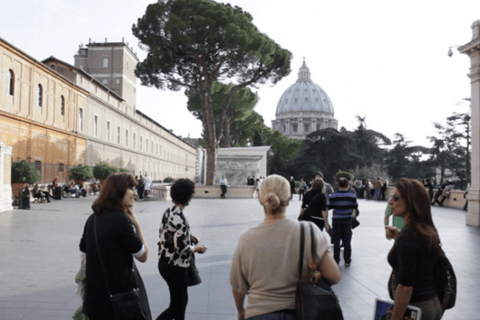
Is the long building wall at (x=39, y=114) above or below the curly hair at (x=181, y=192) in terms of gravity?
above

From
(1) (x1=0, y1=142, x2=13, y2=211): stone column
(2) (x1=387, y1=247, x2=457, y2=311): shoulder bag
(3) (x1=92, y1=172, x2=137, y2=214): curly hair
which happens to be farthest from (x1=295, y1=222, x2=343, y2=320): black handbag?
(1) (x1=0, y1=142, x2=13, y2=211): stone column

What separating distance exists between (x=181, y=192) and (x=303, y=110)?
12614 centimetres

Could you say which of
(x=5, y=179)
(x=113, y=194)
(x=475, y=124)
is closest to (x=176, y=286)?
(x=113, y=194)

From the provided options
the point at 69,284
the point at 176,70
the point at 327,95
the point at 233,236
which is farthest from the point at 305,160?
the point at 327,95

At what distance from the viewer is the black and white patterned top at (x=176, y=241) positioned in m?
3.66

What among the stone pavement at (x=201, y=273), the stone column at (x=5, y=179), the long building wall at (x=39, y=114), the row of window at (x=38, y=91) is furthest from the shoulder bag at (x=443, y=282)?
the row of window at (x=38, y=91)

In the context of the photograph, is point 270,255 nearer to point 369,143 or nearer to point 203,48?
point 203,48

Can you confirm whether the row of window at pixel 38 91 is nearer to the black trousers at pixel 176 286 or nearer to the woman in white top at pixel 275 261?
the black trousers at pixel 176 286

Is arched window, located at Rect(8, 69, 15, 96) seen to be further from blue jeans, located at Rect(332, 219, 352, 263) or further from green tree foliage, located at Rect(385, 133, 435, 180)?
green tree foliage, located at Rect(385, 133, 435, 180)

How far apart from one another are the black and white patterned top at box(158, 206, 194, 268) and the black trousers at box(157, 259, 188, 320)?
5 centimetres

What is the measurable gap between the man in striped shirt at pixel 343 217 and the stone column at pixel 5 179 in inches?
533

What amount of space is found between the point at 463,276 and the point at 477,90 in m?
8.75

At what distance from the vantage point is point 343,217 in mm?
7266

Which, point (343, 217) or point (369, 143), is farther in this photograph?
point (369, 143)
